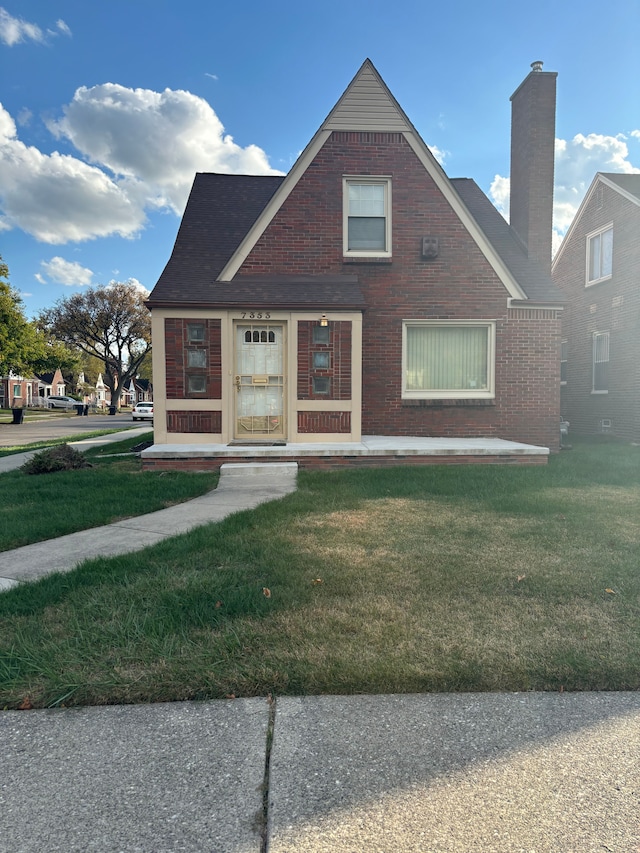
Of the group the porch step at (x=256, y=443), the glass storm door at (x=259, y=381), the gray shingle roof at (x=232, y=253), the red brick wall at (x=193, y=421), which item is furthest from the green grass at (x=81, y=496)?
the gray shingle roof at (x=232, y=253)

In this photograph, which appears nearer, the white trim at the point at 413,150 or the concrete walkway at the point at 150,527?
the concrete walkway at the point at 150,527

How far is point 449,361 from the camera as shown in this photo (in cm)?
1112

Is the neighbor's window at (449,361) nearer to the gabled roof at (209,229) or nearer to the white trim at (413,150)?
the white trim at (413,150)

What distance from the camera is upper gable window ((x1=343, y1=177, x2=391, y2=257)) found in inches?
428

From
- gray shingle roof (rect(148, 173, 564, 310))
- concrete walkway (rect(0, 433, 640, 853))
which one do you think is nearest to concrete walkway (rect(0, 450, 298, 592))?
concrete walkway (rect(0, 433, 640, 853))

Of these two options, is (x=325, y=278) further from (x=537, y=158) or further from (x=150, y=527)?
(x=150, y=527)

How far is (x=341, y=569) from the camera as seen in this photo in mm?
4148

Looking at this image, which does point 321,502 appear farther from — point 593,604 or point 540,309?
point 540,309

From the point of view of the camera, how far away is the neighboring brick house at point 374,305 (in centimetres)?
981

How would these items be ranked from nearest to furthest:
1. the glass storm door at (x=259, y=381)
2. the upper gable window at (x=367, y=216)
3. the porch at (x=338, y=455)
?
the porch at (x=338, y=455) → the glass storm door at (x=259, y=381) → the upper gable window at (x=367, y=216)

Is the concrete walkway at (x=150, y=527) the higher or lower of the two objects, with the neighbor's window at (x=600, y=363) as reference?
lower

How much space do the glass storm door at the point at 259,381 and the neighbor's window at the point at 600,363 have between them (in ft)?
37.2

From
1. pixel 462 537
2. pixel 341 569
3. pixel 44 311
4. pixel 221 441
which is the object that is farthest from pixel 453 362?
pixel 44 311

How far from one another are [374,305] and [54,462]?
6609 mm
